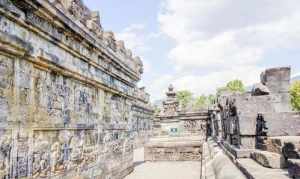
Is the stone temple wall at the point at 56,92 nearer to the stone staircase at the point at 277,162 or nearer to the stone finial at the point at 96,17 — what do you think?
the stone finial at the point at 96,17

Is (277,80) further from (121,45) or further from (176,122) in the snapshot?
(176,122)

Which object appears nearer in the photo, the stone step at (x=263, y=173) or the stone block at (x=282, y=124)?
the stone step at (x=263, y=173)

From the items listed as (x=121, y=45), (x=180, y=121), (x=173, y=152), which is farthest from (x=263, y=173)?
(x=180, y=121)

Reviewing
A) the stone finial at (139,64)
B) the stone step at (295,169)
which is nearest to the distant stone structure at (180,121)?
the stone finial at (139,64)

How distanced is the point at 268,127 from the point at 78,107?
298cm

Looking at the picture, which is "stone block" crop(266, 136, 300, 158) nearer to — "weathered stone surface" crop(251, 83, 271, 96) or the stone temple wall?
"weathered stone surface" crop(251, 83, 271, 96)

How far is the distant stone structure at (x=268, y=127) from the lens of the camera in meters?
3.28

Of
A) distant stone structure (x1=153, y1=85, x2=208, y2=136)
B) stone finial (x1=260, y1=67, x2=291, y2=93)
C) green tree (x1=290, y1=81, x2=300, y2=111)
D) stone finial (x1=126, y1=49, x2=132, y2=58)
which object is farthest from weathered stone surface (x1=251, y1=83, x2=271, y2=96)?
green tree (x1=290, y1=81, x2=300, y2=111)

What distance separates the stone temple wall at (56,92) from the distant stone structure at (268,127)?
248cm

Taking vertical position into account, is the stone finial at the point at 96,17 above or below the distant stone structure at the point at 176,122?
above

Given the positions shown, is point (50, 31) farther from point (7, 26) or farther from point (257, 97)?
point (257, 97)

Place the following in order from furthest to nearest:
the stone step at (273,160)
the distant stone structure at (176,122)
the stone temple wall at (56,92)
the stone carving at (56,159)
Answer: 1. the distant stone structure at (176,122)
2. the stone carving at (56,159)
3. the stone step at (273,160)
4. the stone temple wall at (56,92)

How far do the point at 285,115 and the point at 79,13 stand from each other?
364 centimetres

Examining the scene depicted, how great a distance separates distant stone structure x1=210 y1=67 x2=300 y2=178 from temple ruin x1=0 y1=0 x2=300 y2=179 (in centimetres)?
1
